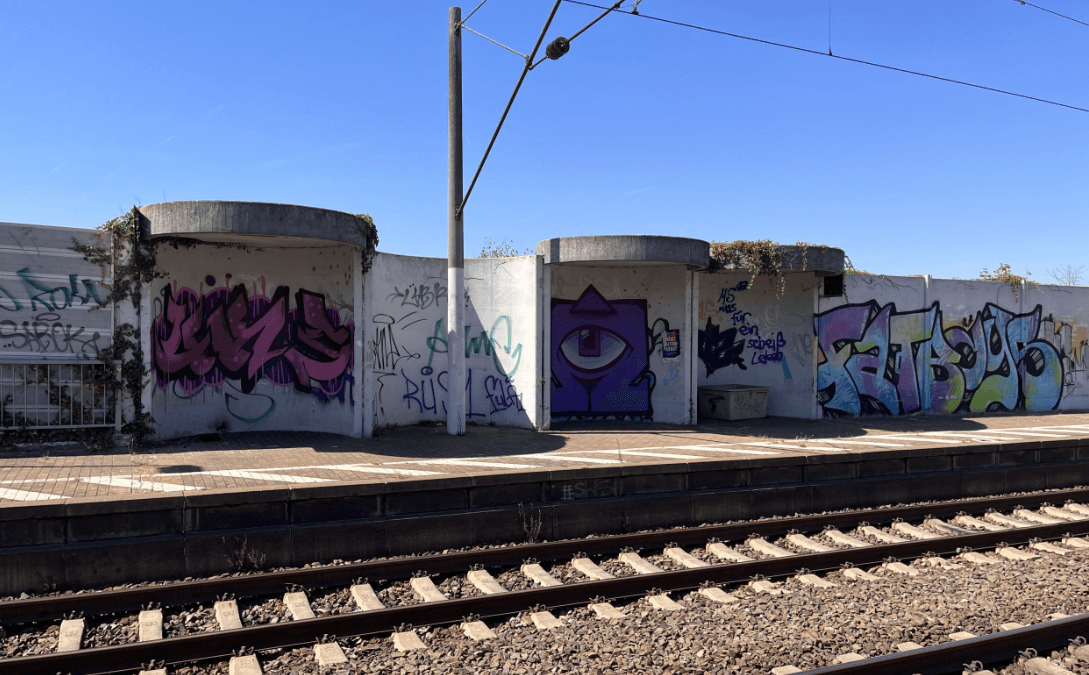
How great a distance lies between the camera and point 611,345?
15.9 meters

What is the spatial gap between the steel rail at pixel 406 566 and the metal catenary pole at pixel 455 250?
5281 millimetres

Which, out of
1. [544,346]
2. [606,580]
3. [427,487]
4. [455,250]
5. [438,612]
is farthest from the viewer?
[544,346]

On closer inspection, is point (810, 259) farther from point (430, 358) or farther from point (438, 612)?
point (438, 612)

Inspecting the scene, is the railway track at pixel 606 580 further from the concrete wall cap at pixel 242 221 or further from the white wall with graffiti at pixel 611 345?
the white wall with graffiti at pixel 611 345

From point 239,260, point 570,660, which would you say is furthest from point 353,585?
point 239,260

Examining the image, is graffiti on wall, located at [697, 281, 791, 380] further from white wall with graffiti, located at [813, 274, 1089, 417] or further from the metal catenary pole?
the metal catenary pole

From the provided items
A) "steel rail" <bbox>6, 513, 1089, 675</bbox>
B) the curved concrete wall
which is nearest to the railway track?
"steel rail" <bbox>6, 513, 1089, 675</bbox>

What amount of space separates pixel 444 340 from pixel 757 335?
7.71 meters

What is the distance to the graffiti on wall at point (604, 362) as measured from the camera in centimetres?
1579

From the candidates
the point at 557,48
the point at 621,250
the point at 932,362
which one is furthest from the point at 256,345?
the point at 932,362

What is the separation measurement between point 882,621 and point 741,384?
11.2 m

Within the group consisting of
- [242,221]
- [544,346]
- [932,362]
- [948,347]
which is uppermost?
[242,221]

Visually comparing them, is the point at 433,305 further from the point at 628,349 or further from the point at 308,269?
the point at 628,349

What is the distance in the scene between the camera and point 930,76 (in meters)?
10.9
